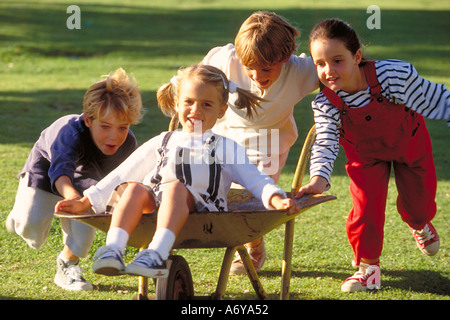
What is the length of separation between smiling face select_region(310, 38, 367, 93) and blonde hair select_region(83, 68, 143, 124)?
91 centimetres

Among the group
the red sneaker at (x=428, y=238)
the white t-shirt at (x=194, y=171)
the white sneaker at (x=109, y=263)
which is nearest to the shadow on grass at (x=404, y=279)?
the red sneaker at (x=428, y=238)

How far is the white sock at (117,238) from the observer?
2.75 metres

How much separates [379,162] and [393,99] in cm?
41

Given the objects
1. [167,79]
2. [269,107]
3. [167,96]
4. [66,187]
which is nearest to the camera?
[66,187]

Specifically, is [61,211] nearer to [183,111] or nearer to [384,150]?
[183,111]

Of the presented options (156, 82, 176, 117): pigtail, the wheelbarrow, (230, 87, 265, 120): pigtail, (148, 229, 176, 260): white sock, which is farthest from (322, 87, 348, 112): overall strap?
(148, 229, 176, 260): white sock

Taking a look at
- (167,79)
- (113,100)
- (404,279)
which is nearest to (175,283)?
(113,100)

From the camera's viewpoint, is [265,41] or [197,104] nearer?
[197,104]

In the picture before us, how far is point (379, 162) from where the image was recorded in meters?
3.87

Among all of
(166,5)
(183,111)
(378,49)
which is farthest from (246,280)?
(166,5)

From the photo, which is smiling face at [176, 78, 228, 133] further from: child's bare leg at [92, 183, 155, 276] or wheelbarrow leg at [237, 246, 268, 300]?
wheelbarrow leg at [237, 246, 268, 300]

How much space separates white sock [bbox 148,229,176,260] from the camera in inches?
108

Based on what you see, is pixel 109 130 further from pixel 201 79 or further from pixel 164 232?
pixel 164 232

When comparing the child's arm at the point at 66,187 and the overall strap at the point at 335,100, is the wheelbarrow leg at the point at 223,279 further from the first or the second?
the overall strap at the point at 335,100
